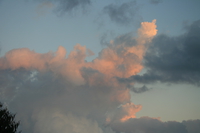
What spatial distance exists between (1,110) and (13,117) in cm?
504

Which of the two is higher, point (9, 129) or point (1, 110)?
point (1, 110)

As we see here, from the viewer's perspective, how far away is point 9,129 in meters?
86.8

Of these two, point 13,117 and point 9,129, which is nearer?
point 9,129

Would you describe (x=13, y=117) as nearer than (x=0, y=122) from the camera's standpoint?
No

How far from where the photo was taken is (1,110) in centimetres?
8950

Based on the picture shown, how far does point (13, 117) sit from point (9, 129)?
6.41 meters

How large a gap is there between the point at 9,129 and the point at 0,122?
349cm

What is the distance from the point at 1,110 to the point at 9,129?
6.98 meters

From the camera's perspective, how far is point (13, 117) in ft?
304

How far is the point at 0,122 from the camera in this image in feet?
284

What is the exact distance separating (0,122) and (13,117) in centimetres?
639
